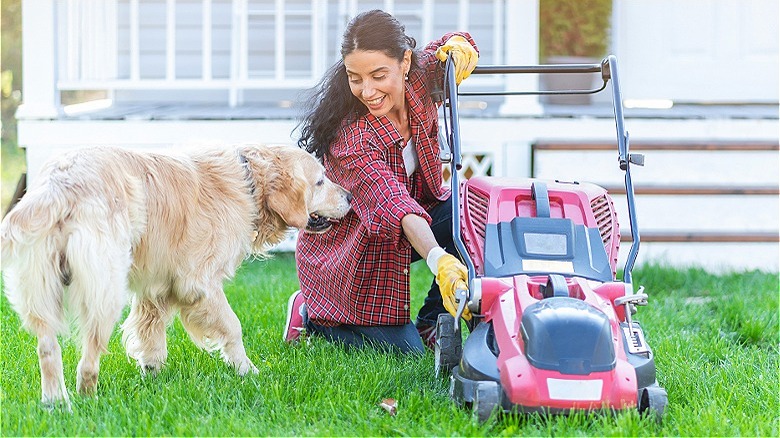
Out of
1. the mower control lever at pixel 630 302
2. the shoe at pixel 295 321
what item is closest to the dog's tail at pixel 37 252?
the shoe at pixel 295 321

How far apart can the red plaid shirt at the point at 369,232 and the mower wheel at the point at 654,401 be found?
44.2 inches

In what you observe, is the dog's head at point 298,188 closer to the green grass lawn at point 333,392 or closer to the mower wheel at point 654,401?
the green grass lawn at point 333,392

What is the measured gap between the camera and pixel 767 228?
6.17 meters

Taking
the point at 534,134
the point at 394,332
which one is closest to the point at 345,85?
the point at 394,332

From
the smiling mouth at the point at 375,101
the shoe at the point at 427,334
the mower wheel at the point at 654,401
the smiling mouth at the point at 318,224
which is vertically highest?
the smiling mouth at the point at 375,101

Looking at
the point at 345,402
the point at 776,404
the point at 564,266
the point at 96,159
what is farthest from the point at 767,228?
the point at 96,159

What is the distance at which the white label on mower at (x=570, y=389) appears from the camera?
261cm

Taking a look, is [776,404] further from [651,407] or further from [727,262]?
[727,262]

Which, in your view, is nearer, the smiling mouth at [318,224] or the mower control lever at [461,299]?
the mower control lever at [461,299]

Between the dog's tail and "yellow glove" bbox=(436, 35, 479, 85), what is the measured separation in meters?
1.58

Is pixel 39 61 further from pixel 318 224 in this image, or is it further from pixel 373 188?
pixel 373 188

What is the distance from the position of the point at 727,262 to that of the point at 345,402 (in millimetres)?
3983

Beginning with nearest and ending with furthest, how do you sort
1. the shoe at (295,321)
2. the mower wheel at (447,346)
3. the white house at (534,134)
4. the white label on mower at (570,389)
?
the white label on mower at (570,389), the mower wheel at (447,346), the shoe at (295,321), the white house at (534,134)

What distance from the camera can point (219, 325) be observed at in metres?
3.38
